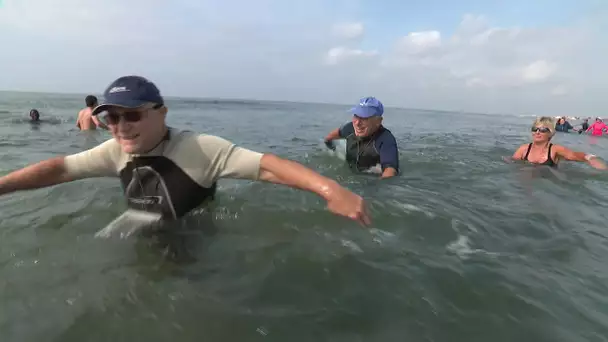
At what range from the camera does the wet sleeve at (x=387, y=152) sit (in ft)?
21.9

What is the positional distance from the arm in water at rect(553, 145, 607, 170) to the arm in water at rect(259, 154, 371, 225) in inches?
325

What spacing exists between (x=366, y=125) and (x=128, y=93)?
483 cm

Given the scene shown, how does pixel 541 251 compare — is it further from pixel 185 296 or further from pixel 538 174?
pixel 538 174

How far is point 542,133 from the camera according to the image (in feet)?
29.0

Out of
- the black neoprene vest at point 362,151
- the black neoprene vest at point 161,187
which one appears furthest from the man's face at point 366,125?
the black neoprene vest at point 161,187

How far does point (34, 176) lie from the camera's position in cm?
300

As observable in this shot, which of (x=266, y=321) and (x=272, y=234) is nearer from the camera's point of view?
(x=266, y=321)

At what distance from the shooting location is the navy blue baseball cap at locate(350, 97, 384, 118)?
6441 millimetres

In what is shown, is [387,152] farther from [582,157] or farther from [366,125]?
[582,157]

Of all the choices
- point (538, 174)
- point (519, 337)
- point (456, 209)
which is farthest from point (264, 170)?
point (538, 174)

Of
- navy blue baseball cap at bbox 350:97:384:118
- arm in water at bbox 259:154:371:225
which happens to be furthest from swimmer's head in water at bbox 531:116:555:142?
arm in water at bbox 259:154:371:225

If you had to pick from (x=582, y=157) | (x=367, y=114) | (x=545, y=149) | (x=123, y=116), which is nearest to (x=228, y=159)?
(x=123, y=116)

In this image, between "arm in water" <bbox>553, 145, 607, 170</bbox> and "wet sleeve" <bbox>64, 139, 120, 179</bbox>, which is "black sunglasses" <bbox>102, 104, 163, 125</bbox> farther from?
"arm in water" <bbox>553, 145, 607, 170</bbox>

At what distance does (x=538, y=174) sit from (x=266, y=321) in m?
7.99
